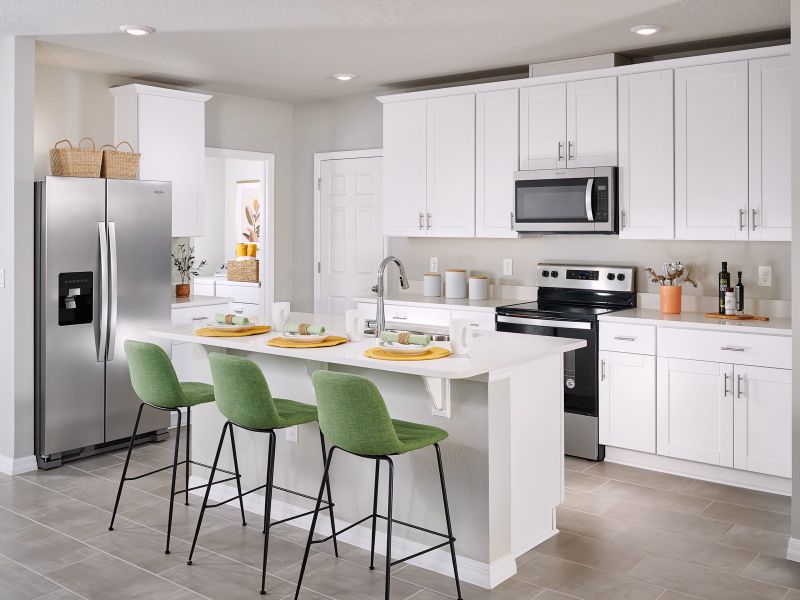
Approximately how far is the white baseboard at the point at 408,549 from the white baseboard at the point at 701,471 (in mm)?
1688

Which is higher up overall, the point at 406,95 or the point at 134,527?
the point at 406,95

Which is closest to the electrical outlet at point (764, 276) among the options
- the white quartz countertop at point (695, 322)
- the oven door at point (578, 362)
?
the white quartz countertop at point (695, 322)

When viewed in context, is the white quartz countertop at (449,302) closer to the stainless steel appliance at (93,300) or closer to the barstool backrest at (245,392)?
the stainless steel appliance at (93,300)

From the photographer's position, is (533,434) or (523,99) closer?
(533,434)

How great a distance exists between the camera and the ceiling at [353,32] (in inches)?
158

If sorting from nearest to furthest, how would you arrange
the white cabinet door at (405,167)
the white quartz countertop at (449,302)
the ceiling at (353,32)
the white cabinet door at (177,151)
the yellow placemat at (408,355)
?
the yellow placemat at (408,355), the ceiling at (353,32), the white quartz countertop at (449,302), the white cabinet door at (177,151), the white cabinet door at (405,167)

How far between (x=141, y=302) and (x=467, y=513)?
111 inches

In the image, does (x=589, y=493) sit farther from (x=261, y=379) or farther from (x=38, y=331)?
(x=38, y=331)

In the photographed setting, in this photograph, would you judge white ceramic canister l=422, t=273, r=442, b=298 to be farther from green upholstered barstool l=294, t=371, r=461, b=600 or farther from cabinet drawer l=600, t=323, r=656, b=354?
green upholstered barstool l=294, t=371, r=461, b=600

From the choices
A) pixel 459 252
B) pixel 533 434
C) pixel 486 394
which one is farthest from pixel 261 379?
pixel 459 252

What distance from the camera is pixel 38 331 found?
4.72 m

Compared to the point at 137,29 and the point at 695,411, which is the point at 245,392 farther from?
the point at 695,411

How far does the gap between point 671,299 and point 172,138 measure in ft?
11.8

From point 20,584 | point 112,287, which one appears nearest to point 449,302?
point 112,287
